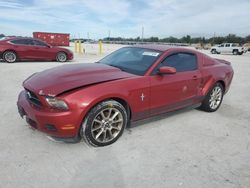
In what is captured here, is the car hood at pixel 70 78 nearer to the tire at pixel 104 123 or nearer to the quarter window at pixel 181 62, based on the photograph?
the tire at pixel 104 123

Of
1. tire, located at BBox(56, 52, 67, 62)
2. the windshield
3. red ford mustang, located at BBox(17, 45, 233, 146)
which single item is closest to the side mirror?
red ford mustang, located at BBox(17, 45, 233, 146)

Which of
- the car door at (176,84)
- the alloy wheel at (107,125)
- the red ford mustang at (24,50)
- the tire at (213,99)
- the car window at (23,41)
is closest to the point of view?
the alloy wheel at (107,125)

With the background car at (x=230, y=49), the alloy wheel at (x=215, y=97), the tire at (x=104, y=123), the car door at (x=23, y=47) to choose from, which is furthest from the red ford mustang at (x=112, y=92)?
the background car at (x=230, y=49)

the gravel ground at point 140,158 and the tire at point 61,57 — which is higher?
the tire at point 61,57

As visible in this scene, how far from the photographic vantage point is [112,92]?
3.03m

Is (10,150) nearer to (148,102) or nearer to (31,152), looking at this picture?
(31,152)

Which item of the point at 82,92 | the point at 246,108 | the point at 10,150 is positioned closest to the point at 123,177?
the point at 82,92

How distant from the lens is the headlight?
9.15ft

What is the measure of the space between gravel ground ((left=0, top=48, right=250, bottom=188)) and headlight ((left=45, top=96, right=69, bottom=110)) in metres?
0.64

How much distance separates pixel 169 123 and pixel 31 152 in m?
2.37

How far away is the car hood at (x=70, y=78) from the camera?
2896 mm

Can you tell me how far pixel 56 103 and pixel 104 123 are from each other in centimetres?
74

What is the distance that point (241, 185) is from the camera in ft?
8.00

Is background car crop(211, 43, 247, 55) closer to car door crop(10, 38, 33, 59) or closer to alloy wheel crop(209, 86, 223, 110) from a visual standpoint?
car door crop(10, 38, 33, 59)
